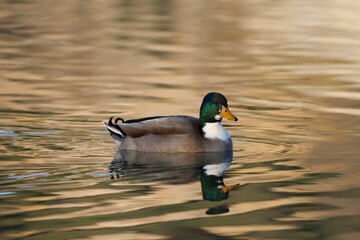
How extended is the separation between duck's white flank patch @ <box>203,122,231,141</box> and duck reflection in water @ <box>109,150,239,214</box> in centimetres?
21

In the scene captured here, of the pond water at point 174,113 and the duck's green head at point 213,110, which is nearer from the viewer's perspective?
the pond water at point 174,113

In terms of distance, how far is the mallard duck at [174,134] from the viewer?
14453 millimetres

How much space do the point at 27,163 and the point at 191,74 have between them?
1026cm

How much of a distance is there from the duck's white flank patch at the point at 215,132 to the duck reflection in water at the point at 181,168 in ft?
0.70

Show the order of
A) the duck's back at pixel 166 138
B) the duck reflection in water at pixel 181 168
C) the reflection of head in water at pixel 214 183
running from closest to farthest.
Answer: the reflection of head in water at pixel 214 183 → the duck reflection in water at pixel 181 168 → the duck's back at pixel 166 138

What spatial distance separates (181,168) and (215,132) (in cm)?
130

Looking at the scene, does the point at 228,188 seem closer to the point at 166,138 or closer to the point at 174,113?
the point at 166,138

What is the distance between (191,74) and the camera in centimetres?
2334

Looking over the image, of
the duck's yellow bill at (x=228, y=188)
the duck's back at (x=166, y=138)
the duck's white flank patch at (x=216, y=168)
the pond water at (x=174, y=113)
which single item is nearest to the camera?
the pond water at (x=174, y=113)

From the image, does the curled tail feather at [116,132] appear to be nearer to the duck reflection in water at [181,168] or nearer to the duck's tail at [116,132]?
the duck's tail at [116,132]

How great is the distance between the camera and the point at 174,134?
14.5 m

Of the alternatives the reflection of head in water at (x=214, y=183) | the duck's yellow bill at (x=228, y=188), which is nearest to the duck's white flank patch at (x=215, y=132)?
the reflection of head in water at (x=214, y=183)

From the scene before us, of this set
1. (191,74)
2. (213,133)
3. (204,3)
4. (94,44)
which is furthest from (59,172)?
(204,3)

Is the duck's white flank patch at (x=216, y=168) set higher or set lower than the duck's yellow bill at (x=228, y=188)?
lower
